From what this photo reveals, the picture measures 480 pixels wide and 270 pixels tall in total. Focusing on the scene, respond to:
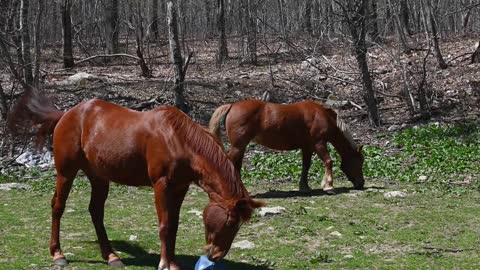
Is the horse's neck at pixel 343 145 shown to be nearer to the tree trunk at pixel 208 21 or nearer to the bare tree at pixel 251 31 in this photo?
the bare tree at pixel 251 31

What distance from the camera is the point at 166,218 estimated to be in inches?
255

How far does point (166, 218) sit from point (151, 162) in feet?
1.75

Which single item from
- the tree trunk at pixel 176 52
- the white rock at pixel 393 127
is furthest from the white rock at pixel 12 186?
the white rock at pixel 393 127

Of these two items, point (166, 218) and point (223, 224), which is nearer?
point (223, 224)

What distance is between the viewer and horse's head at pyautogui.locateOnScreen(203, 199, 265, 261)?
19.5 feet

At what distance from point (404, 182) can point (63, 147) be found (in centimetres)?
708

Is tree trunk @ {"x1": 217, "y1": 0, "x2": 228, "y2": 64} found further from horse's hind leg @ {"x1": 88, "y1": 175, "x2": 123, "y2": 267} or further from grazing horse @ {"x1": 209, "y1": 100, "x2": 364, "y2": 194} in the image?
horse's hind leg @ {"x1": 88, "y1": 175, "x2": 123, "y2": 267}

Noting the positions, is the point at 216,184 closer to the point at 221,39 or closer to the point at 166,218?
the point at 166,218

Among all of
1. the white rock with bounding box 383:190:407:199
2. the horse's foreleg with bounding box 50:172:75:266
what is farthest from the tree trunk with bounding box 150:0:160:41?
the horse's foreleg with bounding box 50:172:75:266

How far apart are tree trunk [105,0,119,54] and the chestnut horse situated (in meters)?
20.3

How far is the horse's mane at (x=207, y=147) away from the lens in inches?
245

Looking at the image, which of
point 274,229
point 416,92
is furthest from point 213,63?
point 274,229

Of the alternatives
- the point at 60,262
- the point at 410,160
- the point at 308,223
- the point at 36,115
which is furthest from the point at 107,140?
the point at 410,160

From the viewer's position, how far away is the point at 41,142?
7.57m
